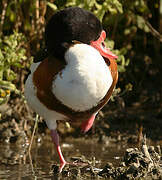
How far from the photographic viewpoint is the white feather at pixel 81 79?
3848 millimetres

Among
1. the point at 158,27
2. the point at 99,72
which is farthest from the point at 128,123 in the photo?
the point at 99,72

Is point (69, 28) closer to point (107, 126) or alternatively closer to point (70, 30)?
point (70, 30)

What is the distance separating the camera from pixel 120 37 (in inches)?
276

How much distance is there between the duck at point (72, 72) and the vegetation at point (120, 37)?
3.44ft

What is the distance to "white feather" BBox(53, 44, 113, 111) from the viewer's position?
3848 millimetres

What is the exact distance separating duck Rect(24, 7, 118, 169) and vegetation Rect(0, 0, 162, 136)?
3.44 ft

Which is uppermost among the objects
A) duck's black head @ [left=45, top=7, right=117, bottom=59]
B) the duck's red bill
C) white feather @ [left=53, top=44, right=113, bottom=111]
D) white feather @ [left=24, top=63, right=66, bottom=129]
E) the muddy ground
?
duck's black head @ [left=45, top=7, right=117, bottom=59]

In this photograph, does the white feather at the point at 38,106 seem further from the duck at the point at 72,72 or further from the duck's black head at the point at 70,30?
the duck's black head at the point at 70,30

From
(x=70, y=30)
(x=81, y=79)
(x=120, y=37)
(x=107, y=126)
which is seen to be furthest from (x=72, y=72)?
(x=120, y=37)

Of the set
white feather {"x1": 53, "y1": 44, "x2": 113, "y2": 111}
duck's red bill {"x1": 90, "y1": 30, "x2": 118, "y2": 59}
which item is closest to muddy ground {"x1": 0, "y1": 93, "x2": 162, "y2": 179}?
duck's red bill {"x1": 90, "y1": 30, "x2": 118, "y2": 59}

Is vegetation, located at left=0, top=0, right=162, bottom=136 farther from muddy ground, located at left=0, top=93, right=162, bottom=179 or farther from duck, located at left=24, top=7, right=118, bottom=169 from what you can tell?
duck, located at left=24, top=7, right=118, bottom=169

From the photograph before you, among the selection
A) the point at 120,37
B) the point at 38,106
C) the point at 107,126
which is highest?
the point at 120,37

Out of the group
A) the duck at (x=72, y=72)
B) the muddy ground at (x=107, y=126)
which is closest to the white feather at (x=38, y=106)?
the duck at (x=72, y=72)

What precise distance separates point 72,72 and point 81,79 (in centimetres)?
9
